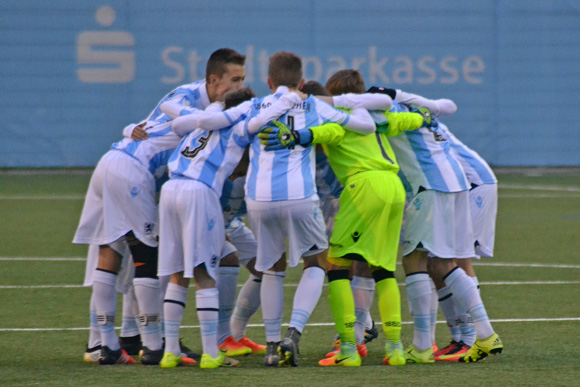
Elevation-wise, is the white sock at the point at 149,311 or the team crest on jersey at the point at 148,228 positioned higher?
the team crest on jersey at the point at 148,228

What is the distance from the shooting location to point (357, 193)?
19.4ft

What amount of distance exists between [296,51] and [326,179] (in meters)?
17.0

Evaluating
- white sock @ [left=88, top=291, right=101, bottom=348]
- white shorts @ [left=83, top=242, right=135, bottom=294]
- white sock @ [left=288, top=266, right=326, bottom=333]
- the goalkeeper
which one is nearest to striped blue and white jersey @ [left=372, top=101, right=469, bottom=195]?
the goalkeeper

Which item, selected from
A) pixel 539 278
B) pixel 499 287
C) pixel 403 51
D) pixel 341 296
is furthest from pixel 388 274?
pixel 403 51

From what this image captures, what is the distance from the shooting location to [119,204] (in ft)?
20.4

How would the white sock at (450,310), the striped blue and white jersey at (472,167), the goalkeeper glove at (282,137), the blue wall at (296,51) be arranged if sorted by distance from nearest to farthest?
the goalkeeper glove at (282,137) → the white sock at (450,310) → the striped blue and white jersey at (472,167) → the blue wall at (296,51)

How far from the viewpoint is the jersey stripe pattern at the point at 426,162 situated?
20.3ft

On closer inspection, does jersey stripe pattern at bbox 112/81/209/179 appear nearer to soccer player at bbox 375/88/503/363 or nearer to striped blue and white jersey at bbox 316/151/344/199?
striped blue and white jersey at bbox 316/151/344/199

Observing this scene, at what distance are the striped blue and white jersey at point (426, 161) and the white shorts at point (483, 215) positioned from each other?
0.50 m

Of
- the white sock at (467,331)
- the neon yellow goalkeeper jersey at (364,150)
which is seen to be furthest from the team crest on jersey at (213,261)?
the white sock at (467,331)

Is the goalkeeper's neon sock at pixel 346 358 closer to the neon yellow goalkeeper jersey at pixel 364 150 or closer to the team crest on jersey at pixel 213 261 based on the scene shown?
the team crest on jersey at pixel 213 261

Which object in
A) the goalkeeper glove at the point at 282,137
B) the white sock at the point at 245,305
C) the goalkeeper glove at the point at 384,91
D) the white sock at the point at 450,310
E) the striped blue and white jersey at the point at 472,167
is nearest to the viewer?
the goalkeeper glove at the point at 282,137

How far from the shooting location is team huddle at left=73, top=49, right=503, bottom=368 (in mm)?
5859

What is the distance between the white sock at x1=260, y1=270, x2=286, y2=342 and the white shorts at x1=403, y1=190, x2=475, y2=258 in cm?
84
